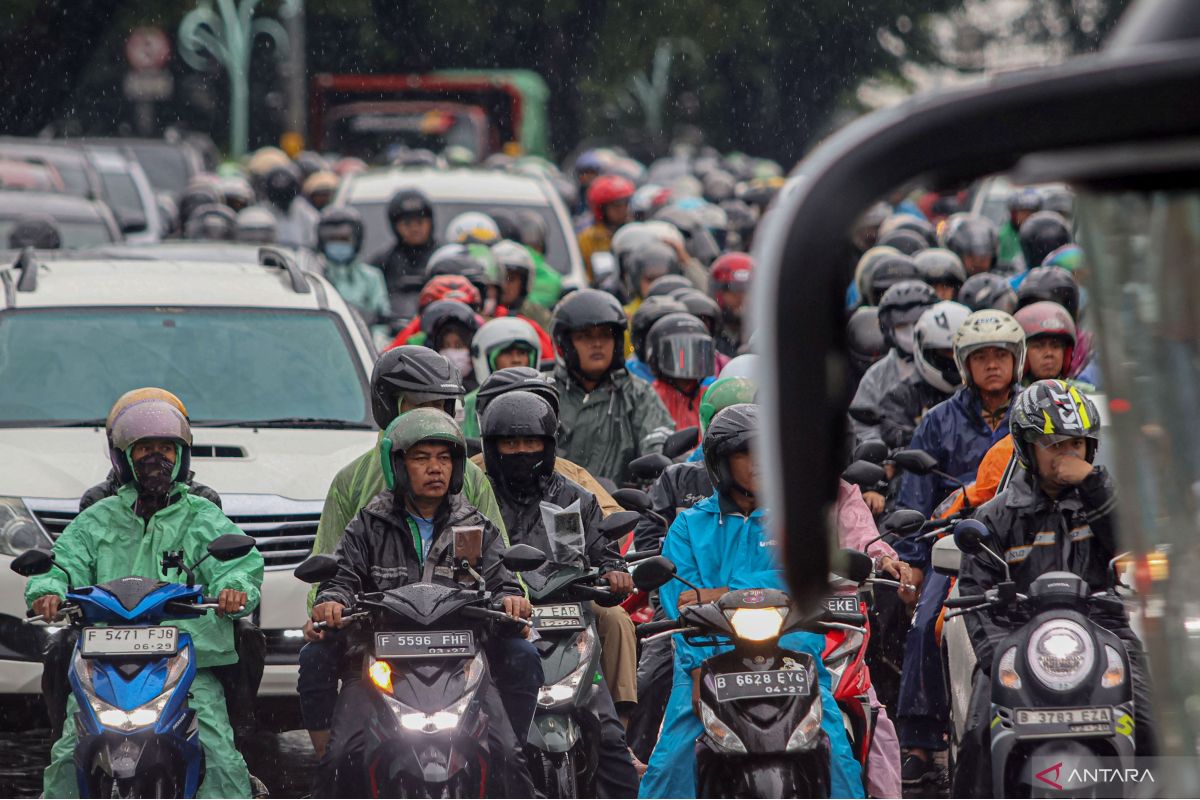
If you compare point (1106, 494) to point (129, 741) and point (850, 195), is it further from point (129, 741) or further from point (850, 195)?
point (850, 195)

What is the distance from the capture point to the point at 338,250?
15992 millimetres

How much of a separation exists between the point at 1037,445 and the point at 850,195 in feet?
17.4

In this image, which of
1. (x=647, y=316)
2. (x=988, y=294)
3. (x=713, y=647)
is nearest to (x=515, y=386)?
(x=713, y=647)

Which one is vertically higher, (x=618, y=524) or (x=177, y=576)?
(x=618, y=524)

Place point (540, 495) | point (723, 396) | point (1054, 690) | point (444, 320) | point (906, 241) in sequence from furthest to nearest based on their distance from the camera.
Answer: point (906, 241) < point (444, 320) < point (723, 396) < point (540, 495) < point (1054, 690)

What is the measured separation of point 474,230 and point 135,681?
910 cm

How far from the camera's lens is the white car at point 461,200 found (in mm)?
17312

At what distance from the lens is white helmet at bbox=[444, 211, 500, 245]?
50.6 ft

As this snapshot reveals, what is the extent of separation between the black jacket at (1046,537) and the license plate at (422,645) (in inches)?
61.4

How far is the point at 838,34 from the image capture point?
48.1 m

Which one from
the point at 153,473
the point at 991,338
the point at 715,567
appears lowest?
the point at 715,567

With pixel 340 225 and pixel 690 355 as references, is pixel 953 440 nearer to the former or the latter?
pixel 690 355

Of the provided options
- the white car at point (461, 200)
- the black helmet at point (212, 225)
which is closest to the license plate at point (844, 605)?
the white car at point (461, 200)

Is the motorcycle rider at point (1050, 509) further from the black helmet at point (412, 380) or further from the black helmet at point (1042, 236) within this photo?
the black helmet at point (1042, 236)
